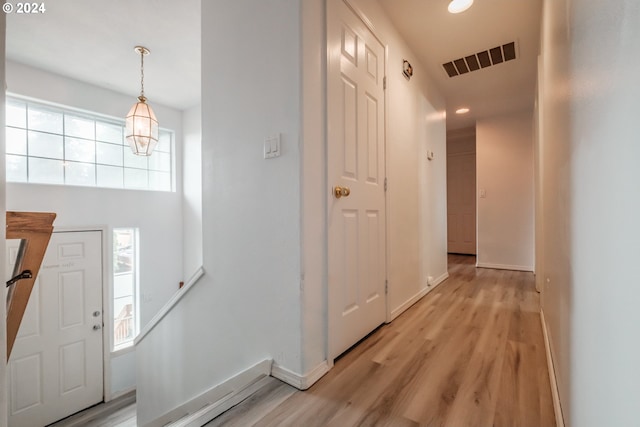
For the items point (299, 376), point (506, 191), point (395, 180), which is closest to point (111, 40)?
point (395, 180)

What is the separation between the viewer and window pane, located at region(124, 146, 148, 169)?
3.79m

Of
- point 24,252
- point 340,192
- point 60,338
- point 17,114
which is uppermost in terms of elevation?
point 17,114

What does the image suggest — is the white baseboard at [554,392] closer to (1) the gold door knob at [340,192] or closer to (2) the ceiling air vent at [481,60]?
(1) the gold door knob at [340,192]

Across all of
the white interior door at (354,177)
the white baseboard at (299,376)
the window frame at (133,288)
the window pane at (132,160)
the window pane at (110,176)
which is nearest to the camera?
the white baseboard at (299,376)

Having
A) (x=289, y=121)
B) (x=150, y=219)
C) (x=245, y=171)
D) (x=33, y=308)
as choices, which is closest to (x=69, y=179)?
(x=150, y=219)

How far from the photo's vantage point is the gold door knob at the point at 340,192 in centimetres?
150

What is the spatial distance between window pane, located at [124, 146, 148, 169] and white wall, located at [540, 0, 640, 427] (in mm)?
4554

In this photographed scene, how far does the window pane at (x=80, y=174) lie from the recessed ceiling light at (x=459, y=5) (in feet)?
13.9

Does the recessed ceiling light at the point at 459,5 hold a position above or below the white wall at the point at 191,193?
above

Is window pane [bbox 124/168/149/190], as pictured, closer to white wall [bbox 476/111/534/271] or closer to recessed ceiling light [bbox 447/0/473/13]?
recessed ceiling light [bbox 447/0/473/13]

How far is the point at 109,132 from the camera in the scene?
3.63m

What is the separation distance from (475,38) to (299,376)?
9.80 ft

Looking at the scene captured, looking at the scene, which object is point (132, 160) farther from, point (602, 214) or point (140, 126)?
point (602, 214)

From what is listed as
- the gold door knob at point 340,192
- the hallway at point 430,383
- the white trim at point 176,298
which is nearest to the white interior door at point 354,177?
the gold door knob at point 340,192
